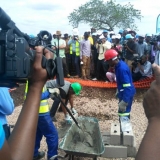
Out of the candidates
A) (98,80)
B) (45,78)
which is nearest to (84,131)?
(45,78)

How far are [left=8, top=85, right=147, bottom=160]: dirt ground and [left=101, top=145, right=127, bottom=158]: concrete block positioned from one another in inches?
34.0

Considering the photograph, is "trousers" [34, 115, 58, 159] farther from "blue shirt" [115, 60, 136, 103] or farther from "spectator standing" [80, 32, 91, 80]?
"spectator standing" [80, 32, 91, 80]

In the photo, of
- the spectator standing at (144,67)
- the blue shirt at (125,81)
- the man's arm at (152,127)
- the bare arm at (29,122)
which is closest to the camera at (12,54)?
the bare arm at (29,122)

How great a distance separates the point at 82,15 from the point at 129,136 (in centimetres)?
2494

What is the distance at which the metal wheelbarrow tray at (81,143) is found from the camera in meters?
4.46

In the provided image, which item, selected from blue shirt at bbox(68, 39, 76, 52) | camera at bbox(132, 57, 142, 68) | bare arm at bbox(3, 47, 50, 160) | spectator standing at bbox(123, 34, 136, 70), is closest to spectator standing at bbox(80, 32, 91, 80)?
blue shirt at bbox(68, 39, 76, 52)

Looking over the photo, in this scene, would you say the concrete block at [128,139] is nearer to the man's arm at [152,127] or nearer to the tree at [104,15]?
the man's arm at [152,127]

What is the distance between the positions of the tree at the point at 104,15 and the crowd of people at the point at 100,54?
1629cm

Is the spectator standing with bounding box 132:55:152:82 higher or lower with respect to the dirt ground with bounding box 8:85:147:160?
higher

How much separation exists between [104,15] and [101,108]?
22.3 m

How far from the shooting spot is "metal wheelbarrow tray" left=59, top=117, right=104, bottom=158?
446cm

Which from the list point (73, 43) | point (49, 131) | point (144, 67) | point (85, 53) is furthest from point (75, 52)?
point (49, 131)

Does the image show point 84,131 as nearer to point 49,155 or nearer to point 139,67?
point 49,155

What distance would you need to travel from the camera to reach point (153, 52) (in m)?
11.5
